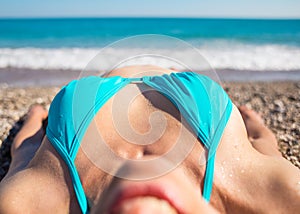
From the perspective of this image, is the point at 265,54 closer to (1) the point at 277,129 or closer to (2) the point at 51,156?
(1) the point at 277,129

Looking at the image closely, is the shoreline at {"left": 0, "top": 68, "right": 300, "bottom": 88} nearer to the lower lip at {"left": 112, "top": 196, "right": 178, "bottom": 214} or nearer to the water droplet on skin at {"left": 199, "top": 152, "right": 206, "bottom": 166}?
the water droplet on skin at {"left": 199, "top": 152, "right": 206, "bottom": 166}

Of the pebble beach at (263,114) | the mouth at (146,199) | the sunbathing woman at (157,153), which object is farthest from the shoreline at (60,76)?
the mouth at (146,199)

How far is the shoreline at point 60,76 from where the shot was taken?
302 inches

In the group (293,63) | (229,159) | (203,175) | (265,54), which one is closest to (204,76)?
(229,159)

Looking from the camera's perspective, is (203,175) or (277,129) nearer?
(203,175)

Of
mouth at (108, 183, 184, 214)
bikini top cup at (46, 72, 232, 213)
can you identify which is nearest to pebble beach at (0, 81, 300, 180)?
bikini top cup at (46, 72, 232, 213)

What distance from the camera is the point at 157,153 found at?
160cm

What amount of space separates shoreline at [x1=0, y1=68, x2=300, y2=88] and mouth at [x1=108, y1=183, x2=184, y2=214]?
21.6 feet

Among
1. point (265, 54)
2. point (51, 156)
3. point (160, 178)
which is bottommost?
point (265, 54)

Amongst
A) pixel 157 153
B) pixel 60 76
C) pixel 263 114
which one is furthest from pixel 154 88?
pixel 60 76

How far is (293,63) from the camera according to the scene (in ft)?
35.2

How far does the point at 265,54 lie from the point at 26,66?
8110 millimetres

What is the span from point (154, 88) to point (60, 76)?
7067 mm

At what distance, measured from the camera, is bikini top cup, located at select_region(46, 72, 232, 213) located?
5.75 feet
